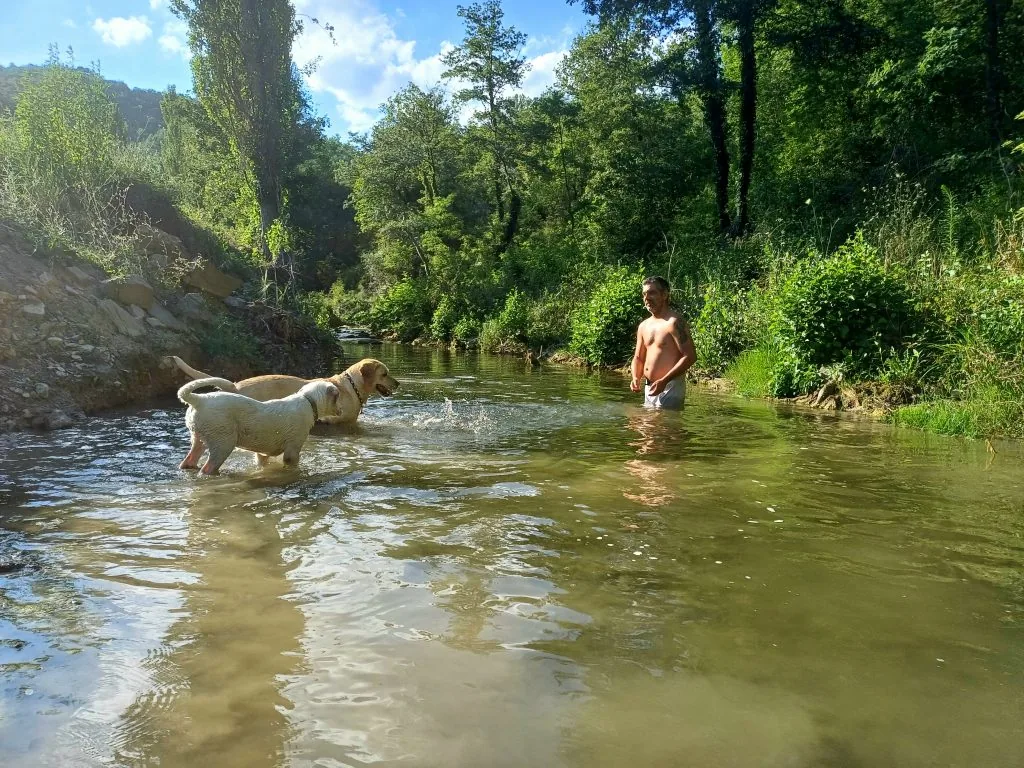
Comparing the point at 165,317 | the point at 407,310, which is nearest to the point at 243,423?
the point at 165,317

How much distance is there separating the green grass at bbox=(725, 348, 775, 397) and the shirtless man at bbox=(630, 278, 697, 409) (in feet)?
10.8

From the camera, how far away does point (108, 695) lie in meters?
2.23

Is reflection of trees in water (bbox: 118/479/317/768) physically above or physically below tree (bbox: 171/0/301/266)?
below

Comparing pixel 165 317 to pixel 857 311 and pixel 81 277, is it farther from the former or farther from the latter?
pixel 857 311

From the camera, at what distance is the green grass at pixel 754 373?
11.2 metres

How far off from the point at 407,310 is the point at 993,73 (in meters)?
25.6

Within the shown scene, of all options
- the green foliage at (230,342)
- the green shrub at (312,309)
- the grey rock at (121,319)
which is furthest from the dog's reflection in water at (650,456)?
the green shrub at (312,309)

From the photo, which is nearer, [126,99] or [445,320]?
[445,320]

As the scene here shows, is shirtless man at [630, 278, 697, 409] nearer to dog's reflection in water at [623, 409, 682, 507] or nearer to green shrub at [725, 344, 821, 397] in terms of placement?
dog's reflection in water at [623, 409, 682, 507]

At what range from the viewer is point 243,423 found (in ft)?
18.2

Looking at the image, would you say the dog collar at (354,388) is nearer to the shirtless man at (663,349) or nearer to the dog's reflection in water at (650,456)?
the dog's reflection in water at (650,456)

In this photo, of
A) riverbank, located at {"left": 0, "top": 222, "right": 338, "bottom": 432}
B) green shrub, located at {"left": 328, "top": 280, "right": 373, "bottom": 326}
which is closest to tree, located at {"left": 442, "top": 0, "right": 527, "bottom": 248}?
green shrub, located at {"left": 328, "top": 280, "right": 373, "bottom": 326}

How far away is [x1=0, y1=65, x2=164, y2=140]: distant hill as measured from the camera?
1455cm

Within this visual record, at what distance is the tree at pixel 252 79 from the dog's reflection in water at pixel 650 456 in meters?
10.0
